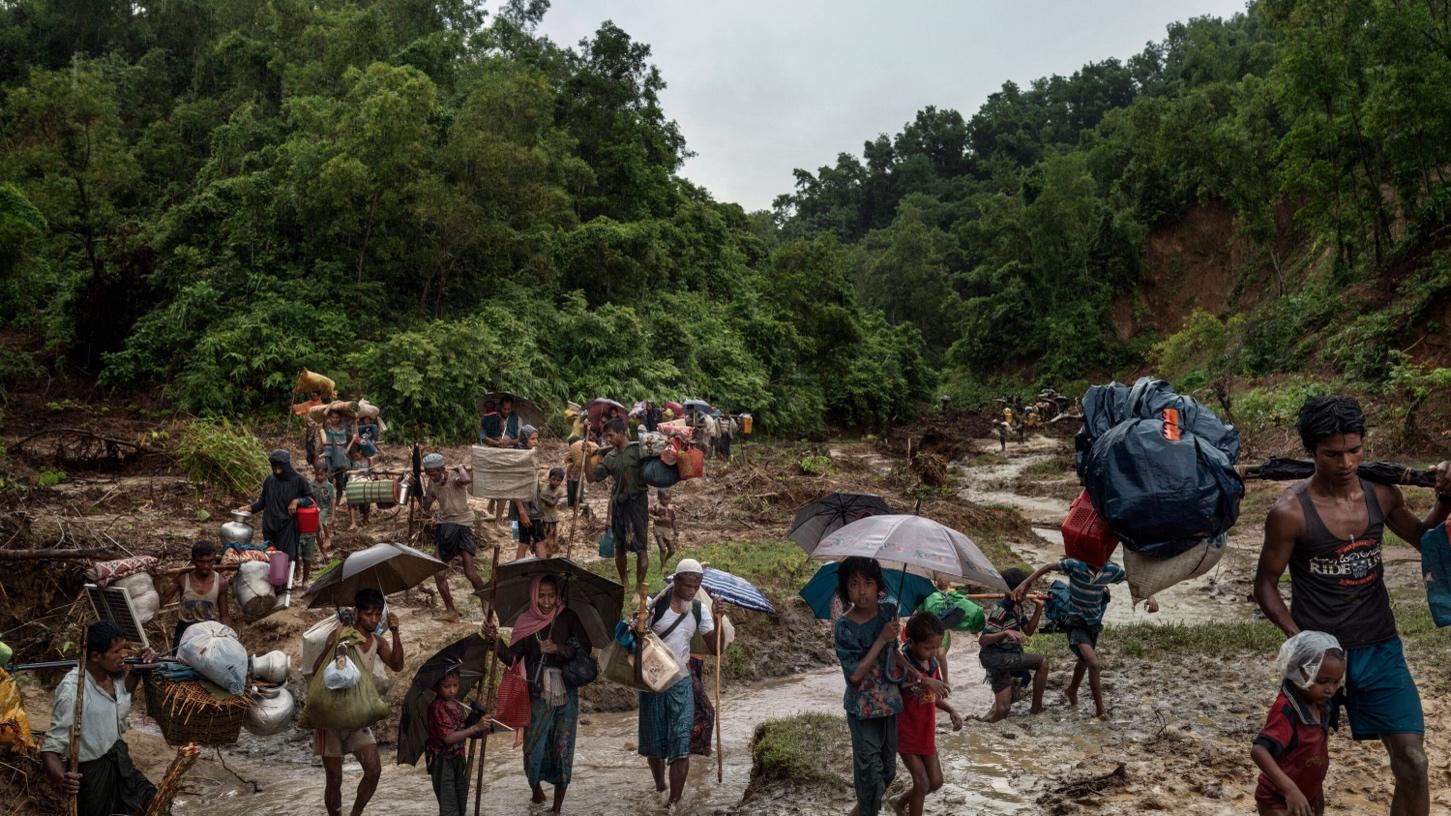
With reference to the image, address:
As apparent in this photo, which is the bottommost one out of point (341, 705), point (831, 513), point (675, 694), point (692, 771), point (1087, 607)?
point (692, 771)

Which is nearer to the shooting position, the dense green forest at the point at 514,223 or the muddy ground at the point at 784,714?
the muddy ground at the point at 784,714

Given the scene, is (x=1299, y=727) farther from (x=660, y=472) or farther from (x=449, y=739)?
(x=660, y=472)

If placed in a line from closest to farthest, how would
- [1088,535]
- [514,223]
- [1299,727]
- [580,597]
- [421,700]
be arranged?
[1299,727] → [1088,535] → [421,700] → [580,597] → [514,223]

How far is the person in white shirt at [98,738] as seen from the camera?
192 inches

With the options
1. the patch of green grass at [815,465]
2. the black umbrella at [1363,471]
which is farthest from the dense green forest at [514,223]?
the black umbrella at [1363,471]

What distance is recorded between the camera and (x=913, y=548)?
18.5ft

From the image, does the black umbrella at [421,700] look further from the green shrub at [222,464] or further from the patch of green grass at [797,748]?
the green shrub at [222,464]

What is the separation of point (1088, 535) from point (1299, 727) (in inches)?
44.5

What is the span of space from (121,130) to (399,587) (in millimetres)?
39513

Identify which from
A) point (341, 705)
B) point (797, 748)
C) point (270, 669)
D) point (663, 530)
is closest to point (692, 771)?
point (797, 748)

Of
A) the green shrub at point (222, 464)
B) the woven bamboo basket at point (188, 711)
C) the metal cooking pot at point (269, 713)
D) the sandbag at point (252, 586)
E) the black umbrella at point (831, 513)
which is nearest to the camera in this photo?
the woven bamboo basket at point (188, 711)

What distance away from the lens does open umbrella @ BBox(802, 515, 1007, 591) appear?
5559 millimetres

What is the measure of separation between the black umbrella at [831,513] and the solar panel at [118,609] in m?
4.34

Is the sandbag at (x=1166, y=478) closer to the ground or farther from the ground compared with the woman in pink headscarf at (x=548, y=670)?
farther from the ground
